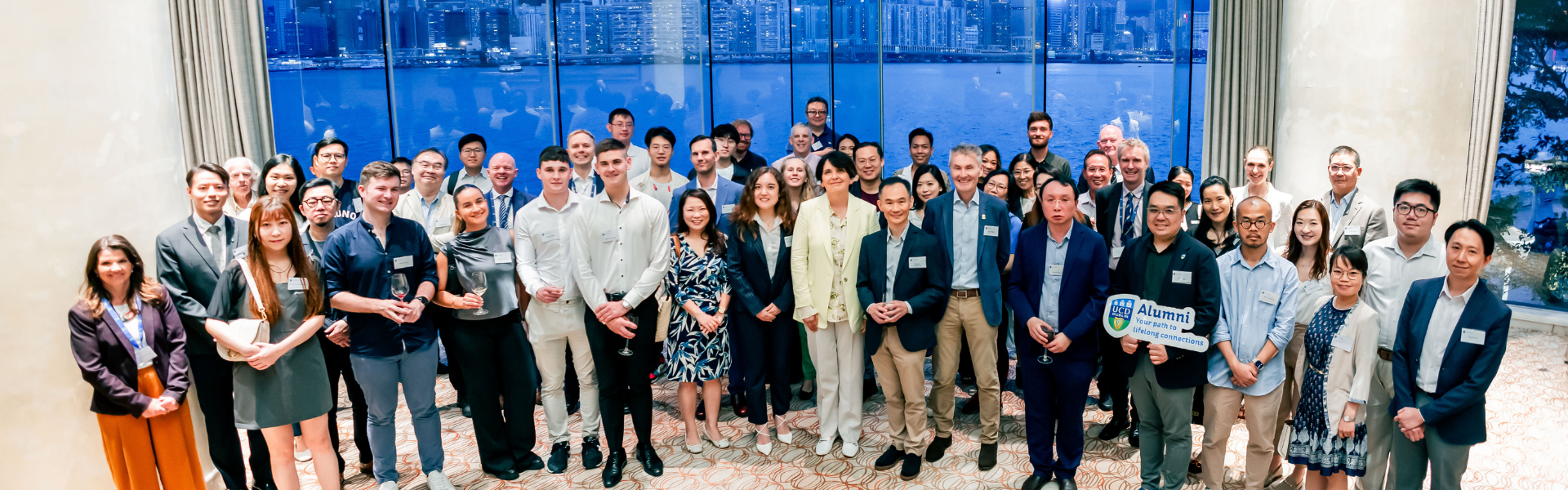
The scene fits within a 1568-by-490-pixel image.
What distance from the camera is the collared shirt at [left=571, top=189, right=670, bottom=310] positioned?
3699 mm

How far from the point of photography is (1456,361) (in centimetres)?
272

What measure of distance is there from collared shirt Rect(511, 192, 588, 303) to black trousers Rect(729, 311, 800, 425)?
802 mm

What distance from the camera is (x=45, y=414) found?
3033mm

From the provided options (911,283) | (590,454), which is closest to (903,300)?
(911,283)

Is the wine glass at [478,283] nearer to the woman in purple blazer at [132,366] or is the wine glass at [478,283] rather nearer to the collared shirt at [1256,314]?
the woman in purple blazer at [132,366]

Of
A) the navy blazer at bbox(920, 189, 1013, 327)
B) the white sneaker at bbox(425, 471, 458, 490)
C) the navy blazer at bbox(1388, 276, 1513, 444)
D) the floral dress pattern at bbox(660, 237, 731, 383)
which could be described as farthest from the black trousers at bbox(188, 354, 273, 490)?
the navy blazer at bbox(1388, 276, 1513, 444)

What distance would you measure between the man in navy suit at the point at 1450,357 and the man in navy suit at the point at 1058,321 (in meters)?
0.99

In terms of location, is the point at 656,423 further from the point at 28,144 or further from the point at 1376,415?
the point at 1376,415

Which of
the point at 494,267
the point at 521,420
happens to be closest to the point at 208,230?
the point at 494,267

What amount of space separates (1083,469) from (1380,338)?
1332mm

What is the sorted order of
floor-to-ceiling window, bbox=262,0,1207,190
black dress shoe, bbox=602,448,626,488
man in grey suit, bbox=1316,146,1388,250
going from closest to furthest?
black dress shoe, bbox=602,448,626,488 < man in grey suit, bbox=1316,146,1388,250 < floor-to-ceiling window, bbox=262,0,1207,190

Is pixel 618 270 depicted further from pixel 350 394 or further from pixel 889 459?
pixel 889 459

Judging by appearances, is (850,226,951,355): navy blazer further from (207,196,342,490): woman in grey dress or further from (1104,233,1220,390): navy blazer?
(207,196,342,490): woman in grey dress

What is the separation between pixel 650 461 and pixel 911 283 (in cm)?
146
